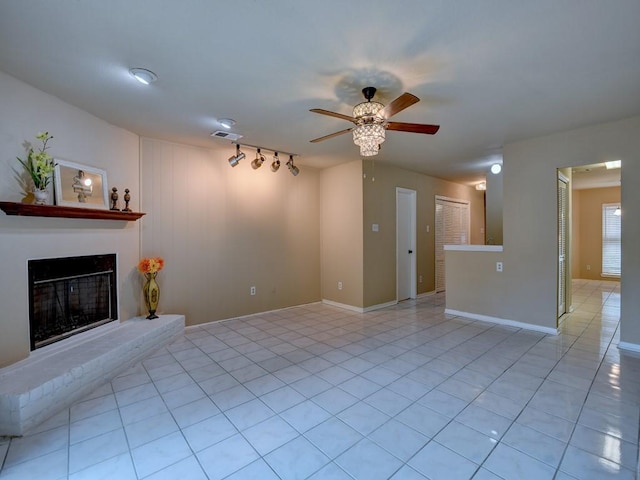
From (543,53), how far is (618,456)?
8.20 feet

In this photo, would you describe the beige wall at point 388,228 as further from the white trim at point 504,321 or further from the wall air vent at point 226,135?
the wall air vent at point 226,135

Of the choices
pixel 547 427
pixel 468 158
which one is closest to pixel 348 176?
pixel 468 158

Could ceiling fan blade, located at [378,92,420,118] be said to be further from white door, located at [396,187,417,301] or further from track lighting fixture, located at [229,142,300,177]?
white door, located at [396,187,417,301]

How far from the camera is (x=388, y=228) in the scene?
17.3 feet

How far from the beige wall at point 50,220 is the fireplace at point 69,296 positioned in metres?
0.08

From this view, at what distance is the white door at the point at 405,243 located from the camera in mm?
5531

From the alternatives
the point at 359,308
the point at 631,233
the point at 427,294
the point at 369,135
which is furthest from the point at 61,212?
the point at 427,294

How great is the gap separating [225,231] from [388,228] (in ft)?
8.99

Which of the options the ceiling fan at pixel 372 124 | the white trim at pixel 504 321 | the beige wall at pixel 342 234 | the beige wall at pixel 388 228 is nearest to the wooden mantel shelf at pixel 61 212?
the ceiling fan at pixel 372 124

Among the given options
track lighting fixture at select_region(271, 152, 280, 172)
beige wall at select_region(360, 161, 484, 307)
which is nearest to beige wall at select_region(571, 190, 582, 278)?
beige wall at select_region(360, 161, 484, 307)

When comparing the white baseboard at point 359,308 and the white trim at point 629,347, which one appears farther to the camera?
the white baseboard at point 359,308

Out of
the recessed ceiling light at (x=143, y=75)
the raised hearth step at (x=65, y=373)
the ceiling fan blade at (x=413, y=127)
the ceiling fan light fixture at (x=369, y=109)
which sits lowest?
the raised hearth step at (x=65, y=373)

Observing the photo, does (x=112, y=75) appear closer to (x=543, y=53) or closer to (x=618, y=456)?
(x=543, y=53)

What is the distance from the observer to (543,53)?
2008 mm
